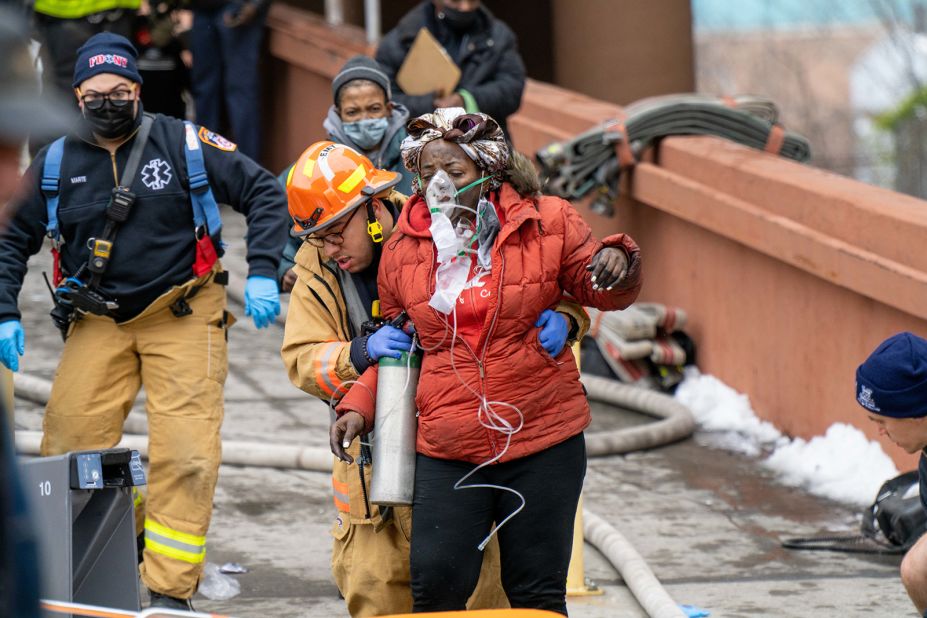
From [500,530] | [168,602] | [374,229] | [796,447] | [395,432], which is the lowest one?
[796,447]

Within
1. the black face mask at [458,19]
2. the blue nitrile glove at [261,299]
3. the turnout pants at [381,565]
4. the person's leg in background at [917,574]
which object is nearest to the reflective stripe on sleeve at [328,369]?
the turnout pants at [381,565]

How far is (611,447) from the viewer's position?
7.50 meters

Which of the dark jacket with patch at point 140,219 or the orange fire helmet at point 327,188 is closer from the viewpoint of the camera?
the orange fire helmet at point 327,188

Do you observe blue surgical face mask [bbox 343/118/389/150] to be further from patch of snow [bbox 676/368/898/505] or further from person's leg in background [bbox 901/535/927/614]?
patch of snow [bbox 676/368/898/505]

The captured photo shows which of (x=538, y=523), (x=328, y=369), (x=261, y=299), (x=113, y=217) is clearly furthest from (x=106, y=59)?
(x=538, y=523)

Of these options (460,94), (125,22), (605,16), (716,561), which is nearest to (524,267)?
(716,561)

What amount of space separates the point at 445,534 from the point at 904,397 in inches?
48.9

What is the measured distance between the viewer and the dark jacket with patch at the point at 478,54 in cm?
775

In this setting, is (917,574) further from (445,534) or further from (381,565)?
(381,565)

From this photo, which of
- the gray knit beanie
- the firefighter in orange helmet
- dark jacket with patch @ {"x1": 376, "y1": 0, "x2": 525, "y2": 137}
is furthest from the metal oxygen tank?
dark jacket with patch @ {"x1": 376, "y1": 0, "x2": 525, "y2": 137}

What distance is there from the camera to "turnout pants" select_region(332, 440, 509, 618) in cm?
418

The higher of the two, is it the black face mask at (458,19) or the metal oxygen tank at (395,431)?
the black face mask at (458,19)

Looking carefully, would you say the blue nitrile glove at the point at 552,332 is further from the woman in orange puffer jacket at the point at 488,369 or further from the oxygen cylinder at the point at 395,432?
the oxygen cylinder at the point at 395,432

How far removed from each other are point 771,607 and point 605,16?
684 cm
